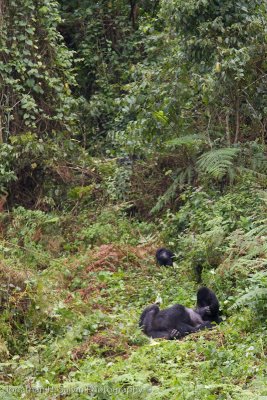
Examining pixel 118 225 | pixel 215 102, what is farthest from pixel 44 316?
pixel 215 102

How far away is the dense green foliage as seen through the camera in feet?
24.6

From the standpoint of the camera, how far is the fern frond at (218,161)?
1138cm

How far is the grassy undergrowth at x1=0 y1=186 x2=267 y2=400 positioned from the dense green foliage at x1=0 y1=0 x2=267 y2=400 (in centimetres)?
2

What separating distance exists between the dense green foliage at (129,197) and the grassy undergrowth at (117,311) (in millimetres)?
21

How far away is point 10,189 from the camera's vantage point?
46.9 ft

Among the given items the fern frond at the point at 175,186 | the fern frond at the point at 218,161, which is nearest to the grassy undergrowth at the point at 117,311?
the fern frond at the point at 175,186

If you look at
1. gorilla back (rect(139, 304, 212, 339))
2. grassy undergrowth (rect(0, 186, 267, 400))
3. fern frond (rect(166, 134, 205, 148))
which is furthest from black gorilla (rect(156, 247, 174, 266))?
gorilla back (rect(139, 304, 212, 339))

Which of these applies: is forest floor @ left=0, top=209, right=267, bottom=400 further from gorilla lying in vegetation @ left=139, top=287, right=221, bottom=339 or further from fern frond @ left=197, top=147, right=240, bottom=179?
fern frond @ left=197, top=147, right=240, bottom=179

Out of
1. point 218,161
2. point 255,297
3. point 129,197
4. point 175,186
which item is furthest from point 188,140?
point 255,297

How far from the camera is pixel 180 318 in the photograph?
8398mm

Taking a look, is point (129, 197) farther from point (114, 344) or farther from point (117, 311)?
point (114, 344)

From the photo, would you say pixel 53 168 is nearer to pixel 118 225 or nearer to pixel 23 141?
pixel 23 141

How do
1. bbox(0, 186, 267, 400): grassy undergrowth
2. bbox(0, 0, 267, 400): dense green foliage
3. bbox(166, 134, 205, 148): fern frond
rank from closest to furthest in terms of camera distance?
bbox(0, 186, 267, 400): grassy undergrowth, bbox(0, 0, 267, 400): dense green foliage, bbox(166, 134, 205, 148): fern frond

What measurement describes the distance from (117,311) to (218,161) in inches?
123
